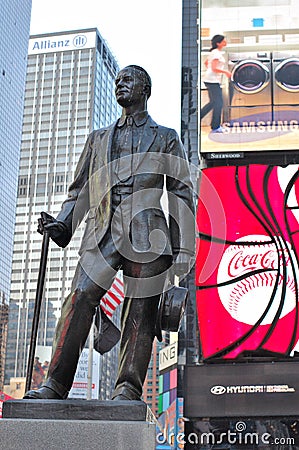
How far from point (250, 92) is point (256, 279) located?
9632mm

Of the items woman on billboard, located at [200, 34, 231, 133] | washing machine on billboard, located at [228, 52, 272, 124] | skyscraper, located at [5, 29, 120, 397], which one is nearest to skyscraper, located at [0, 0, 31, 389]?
skyscraper, located at [5, 29, 120, 397]

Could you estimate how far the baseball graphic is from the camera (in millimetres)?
34062

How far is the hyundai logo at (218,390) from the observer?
35062mm

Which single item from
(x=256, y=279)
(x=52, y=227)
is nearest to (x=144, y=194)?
(x=52, y=227)

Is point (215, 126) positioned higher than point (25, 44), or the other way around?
point (25, 44)

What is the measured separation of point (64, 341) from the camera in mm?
5469

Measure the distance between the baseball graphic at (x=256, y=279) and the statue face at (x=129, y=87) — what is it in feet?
93.9

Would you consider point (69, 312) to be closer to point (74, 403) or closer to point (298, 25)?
point (74, 403)

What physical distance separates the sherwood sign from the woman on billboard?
85.3 m

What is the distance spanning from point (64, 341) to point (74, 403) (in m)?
0.54

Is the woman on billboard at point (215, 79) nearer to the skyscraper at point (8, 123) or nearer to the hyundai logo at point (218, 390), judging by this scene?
the hyundai logo at point (218, 390)

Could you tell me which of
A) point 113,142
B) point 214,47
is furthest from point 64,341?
point 214,47

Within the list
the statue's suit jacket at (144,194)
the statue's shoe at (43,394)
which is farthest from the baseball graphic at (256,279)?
the statue's shoe at (43,394)

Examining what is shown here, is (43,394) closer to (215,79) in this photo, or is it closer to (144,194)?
(144,194)
